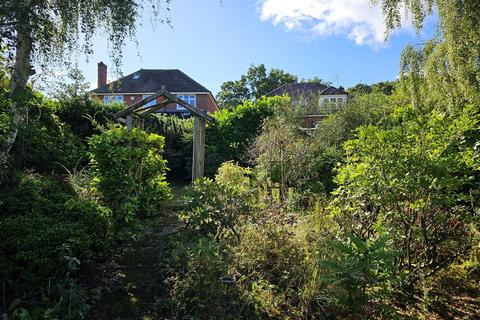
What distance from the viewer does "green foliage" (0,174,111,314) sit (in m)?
3.27

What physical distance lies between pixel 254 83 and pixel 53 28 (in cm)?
3948

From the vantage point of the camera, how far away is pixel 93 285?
3.99m

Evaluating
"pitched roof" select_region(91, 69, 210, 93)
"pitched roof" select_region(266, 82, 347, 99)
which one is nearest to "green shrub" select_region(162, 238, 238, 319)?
"pitched roof" select_region(91, 69, 210, 93)

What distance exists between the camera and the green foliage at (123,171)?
18.7ft

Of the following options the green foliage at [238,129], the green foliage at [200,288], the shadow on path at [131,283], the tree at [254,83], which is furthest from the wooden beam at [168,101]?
the tree at [254,83]

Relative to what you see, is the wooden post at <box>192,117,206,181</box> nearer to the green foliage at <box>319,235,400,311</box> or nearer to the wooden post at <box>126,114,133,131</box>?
the wooden post at <box>126,114,133,131</box>

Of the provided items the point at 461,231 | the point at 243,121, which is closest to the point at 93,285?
the point at 461,231

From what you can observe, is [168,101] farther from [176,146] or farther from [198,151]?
[176,146]

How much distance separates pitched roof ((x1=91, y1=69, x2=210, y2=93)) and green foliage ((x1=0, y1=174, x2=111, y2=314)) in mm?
25383

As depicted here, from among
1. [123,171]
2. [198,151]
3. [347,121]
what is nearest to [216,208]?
[123,171]

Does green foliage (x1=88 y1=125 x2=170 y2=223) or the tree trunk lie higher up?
the tree trunk

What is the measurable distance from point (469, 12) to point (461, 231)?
8.66 feet

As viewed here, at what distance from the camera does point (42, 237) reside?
3.46 metres

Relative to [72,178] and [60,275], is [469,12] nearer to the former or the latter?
[60,275]
